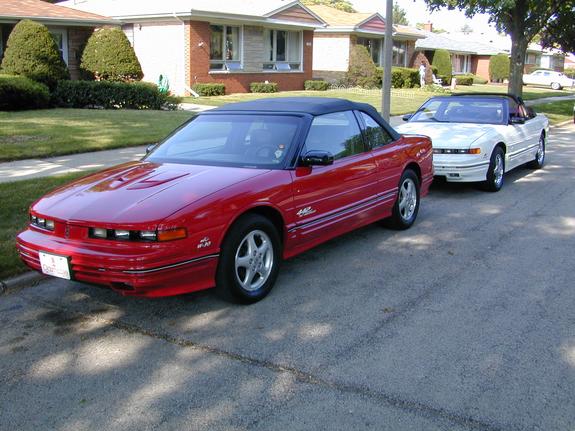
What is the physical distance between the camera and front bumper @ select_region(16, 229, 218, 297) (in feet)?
13.9

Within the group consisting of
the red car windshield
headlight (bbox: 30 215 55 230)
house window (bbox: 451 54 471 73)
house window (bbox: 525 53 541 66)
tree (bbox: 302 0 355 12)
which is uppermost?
tree (bbox: 302 0 355 12)

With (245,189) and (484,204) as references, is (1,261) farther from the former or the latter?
(484,204)

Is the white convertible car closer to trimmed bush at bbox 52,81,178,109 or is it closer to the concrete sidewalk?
the concrete sidewalk

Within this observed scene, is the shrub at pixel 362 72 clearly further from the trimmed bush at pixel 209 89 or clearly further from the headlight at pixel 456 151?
the headlight at pixel 456 151

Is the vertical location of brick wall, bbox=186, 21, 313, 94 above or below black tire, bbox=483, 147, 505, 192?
above

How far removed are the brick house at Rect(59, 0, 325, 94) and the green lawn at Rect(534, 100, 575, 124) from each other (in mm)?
12386

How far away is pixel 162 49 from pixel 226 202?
24.4 meters

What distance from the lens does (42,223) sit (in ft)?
15.6

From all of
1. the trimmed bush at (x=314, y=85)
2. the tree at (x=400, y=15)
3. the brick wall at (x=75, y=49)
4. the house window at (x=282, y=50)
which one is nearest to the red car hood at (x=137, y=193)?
the brick wall at (x=75, y=49)

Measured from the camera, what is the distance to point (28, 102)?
1734 centimetres

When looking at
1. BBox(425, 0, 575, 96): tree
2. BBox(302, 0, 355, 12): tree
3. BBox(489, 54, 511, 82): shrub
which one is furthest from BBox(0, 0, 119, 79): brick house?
BBox(302, 0, 355, 12): tree

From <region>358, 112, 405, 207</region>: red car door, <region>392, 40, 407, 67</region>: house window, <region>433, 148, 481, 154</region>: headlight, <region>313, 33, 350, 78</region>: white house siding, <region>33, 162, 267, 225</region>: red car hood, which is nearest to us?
<region>33, 162, 267, 225</region>: red car hood

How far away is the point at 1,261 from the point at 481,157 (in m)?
6.53

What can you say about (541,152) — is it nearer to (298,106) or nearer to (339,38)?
(298,106)
